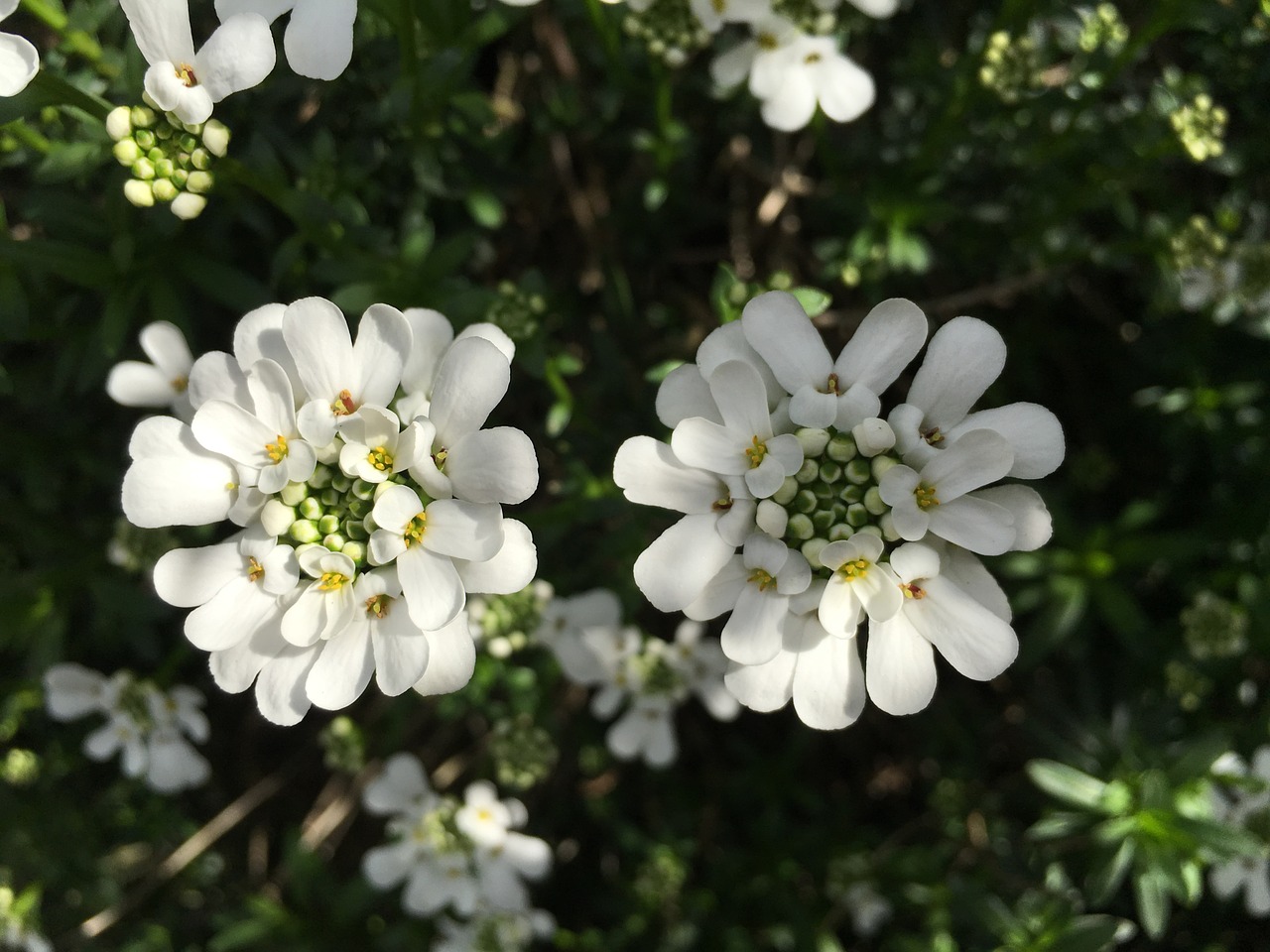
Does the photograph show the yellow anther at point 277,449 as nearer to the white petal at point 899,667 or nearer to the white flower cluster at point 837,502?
the white flower cluster at point 837,502

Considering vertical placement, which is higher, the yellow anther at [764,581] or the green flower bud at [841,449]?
the green flower bud at [841,449]

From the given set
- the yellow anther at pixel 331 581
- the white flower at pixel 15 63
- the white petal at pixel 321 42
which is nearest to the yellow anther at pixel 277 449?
the yellow anther at pixel 331 581

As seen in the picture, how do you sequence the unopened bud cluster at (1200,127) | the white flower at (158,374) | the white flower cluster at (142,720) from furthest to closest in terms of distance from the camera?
the white flower cluster at (142,720) → the unopened bud cluster at (1200,127) → the white flower at (158,374)

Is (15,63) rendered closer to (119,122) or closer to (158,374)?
Answer: (119,122)

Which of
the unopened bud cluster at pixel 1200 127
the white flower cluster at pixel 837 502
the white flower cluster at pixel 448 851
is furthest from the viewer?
the white flower cluster at pixel 448 851

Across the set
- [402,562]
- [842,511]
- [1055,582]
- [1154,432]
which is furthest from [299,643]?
[1154,432]

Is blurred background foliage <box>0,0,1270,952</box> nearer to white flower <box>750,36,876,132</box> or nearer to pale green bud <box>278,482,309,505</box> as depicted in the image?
white flower <box>750,36,876,132</box>
